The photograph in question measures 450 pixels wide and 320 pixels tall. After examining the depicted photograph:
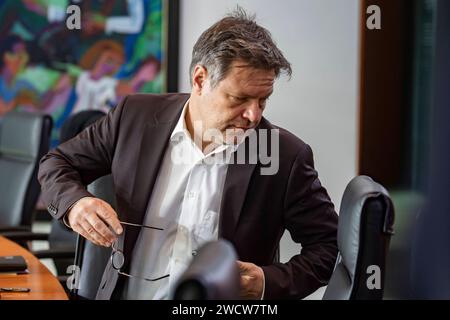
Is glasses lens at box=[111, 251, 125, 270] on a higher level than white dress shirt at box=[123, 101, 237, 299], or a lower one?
lower

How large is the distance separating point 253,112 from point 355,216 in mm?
501

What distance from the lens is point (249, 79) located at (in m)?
1.81

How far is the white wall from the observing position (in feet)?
10.9

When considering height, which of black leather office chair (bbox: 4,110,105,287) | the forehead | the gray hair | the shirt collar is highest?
the gray hair

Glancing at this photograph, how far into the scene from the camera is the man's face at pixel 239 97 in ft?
5.94

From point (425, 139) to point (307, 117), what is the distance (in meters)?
0.51

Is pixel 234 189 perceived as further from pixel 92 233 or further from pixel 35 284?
pixel 35 284

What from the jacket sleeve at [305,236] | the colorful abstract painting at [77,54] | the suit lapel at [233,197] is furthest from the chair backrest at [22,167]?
the jacket sleeve at [305,236]

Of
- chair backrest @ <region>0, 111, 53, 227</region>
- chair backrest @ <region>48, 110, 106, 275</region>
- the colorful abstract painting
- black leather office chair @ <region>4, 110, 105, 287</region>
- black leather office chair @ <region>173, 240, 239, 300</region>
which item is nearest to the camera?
black leather office chair @ <region>173, 240, 239, 300</region>

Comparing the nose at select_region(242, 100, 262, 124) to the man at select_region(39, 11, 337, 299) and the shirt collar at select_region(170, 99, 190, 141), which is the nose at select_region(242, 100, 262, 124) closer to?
the man at select_region(39, 11, 337, 299)

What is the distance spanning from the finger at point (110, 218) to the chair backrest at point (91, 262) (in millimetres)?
417

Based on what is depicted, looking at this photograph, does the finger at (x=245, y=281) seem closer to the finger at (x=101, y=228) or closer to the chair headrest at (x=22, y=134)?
the finger at (x=101, y=228)

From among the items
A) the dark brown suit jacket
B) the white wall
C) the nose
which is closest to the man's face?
the nose

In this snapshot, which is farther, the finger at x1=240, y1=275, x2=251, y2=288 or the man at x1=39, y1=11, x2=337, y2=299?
the man at x1=39, y1=11, x2=337, y2=299
